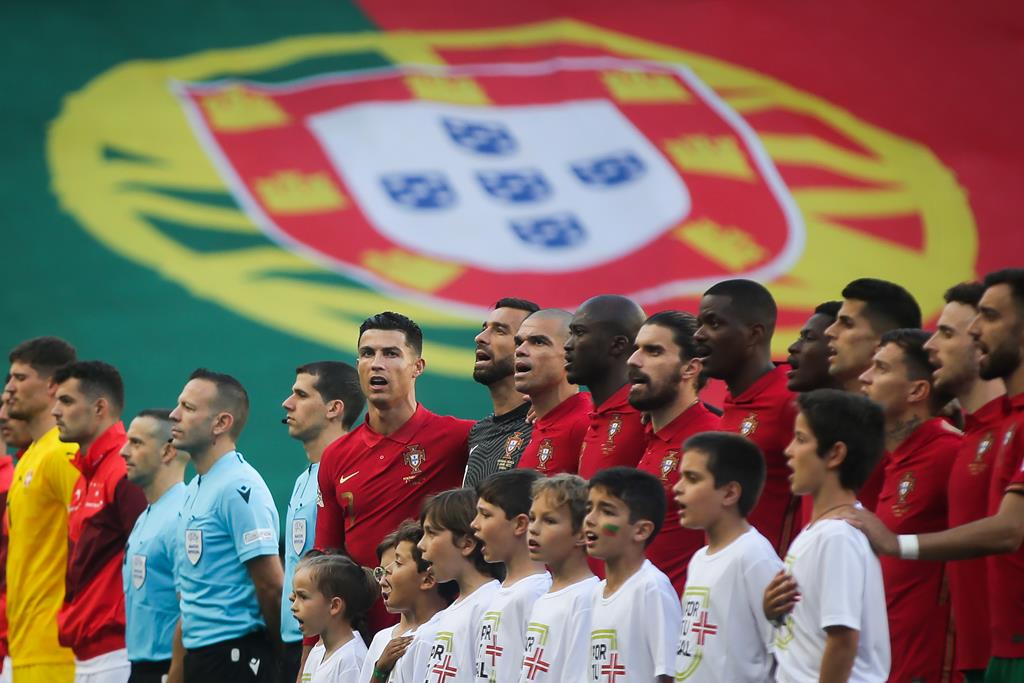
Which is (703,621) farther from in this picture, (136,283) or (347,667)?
(136,283)

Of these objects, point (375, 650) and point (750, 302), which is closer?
point (750, 302)

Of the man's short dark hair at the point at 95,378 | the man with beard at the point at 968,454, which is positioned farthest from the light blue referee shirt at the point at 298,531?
the man with beard at the point at 968,454

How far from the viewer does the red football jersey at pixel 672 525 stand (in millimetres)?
5672

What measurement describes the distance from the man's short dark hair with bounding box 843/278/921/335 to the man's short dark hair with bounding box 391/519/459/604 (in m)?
1.84

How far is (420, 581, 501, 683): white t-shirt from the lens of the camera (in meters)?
5.88

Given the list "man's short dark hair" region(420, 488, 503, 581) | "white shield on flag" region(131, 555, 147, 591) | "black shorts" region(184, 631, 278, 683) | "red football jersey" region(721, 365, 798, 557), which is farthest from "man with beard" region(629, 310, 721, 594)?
"white shield on flag" region(131, 555, 147, 591)

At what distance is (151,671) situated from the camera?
26.7ft

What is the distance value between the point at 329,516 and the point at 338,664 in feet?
2.44

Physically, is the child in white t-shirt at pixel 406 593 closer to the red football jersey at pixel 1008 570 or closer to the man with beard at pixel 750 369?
the man with beard at pixel 750 369

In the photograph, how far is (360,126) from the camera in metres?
14.0

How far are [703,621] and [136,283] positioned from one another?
9.29m

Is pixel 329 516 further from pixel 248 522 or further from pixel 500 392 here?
pixel 500 392

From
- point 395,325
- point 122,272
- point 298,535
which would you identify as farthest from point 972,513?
point 122,272

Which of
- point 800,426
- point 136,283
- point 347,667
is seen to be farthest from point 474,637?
point 136,283
